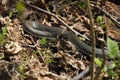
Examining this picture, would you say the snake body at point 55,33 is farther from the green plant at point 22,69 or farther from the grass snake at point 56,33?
the green plant at point 22,69

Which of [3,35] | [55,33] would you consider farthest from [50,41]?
[3,35]

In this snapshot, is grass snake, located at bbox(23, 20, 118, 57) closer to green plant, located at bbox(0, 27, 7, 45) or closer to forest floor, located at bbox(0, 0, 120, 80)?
forest floor, located at bbox(0, 0, 120, 80)

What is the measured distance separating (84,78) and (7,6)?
2.53m

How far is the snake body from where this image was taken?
5.51 metres

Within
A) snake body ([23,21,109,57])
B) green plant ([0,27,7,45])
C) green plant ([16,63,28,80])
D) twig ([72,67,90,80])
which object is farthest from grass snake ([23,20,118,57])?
green plant ([16,63,28,80])

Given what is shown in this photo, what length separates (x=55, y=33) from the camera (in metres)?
6.08

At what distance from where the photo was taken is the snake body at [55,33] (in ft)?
18.1

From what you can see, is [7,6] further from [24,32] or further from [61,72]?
[61,72]

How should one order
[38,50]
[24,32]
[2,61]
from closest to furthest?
[2,61]
[38,50]
[24,32]

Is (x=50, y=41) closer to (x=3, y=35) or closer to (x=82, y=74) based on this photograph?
(x=3, y=35)

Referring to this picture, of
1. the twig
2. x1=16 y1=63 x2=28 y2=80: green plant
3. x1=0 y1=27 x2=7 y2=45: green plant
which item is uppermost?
x1=0 y1=27 x2=7 y2=45: green plant

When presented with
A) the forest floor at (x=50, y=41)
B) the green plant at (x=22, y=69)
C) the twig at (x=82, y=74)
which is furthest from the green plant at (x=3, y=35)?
the twig at (x=82, y=74)

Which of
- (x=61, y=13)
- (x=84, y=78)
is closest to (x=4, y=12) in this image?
(x=61, y=13)

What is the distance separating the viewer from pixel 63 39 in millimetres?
5863
